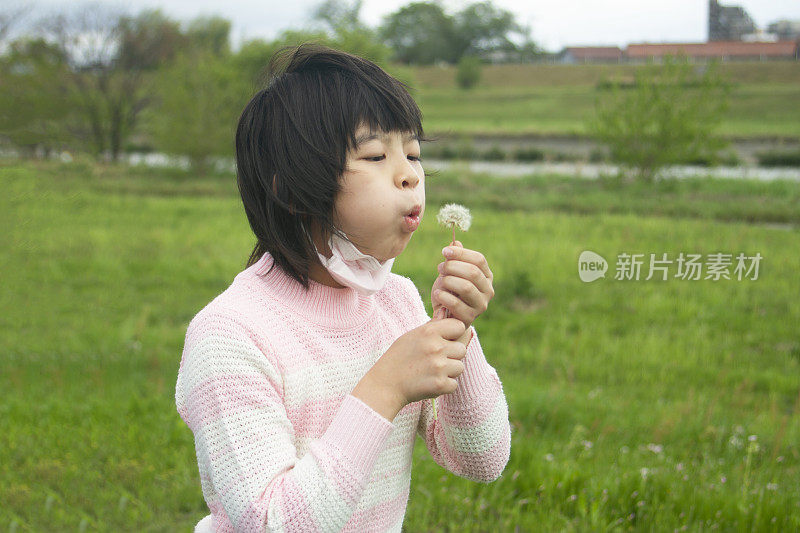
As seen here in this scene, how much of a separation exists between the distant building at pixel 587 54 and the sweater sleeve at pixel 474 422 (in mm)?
28926

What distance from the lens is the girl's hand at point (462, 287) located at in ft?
4.05

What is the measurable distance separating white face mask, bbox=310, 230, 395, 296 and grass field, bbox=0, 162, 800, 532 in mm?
1526

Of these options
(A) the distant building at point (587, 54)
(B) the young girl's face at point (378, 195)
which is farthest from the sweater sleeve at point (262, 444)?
(A) the distant building at point (587, 54)

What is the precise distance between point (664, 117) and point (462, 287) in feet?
37.7

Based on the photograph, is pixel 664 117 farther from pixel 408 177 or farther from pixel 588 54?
pixel 588 54

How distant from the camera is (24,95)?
301 cm

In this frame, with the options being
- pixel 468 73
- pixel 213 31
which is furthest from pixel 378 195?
pixel 468 73

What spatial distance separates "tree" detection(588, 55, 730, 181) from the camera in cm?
1159

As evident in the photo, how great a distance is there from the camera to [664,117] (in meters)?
11.7

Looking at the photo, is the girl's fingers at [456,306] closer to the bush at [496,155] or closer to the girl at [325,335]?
the girl at [325,335]

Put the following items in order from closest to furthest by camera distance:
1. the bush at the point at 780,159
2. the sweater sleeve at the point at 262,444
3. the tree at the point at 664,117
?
the sweater sleeve at the point at 262,444 → the tree at the point at 664,117 → the bush at the point at 780,159

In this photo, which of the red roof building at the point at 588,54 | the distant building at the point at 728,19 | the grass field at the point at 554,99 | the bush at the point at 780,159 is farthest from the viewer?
the red roof building at the point at 588,54

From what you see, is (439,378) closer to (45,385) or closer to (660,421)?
(660,421)

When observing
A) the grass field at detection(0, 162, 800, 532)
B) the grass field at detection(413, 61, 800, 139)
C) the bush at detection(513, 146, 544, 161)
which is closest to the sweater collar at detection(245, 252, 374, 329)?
the grass field at detection(0, 162, 800, 532)
